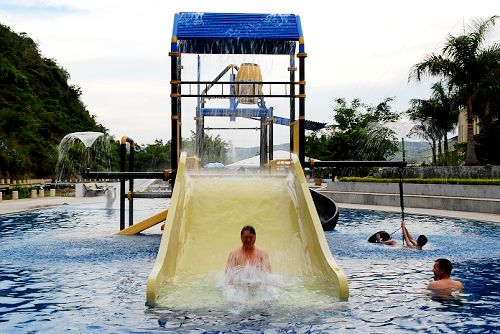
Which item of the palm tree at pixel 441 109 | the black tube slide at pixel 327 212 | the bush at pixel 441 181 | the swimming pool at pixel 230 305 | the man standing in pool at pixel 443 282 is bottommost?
the swimming pool at pixel 230 305

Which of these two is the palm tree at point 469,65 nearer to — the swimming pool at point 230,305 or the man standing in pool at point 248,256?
the swimming pool at point 230,305

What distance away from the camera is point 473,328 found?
585 centimetres

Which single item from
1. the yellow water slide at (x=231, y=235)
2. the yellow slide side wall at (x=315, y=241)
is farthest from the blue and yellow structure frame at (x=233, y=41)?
the yellow slide side wall at (x=315, y=241)

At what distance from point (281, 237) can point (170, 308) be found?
295 centimetres

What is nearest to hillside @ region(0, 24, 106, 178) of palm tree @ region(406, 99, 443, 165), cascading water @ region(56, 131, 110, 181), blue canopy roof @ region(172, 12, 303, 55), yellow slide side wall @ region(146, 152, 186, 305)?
cascading water @ region(56, 131, 110, 181)

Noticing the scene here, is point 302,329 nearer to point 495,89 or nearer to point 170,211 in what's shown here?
point 170,211

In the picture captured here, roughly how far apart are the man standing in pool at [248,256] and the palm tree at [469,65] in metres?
21.3

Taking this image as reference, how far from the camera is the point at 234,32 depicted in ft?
40.9

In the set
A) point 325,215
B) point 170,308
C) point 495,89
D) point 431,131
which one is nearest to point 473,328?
point 170,308

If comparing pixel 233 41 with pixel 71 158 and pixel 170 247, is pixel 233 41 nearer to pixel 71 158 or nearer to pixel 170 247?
pixel 170 247

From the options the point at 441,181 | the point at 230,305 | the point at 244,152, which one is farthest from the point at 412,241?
the point at 244,152

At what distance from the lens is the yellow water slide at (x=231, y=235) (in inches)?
283

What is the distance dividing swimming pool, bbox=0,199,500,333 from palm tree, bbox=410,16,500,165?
13.6 m

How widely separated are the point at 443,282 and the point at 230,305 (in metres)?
2.69
